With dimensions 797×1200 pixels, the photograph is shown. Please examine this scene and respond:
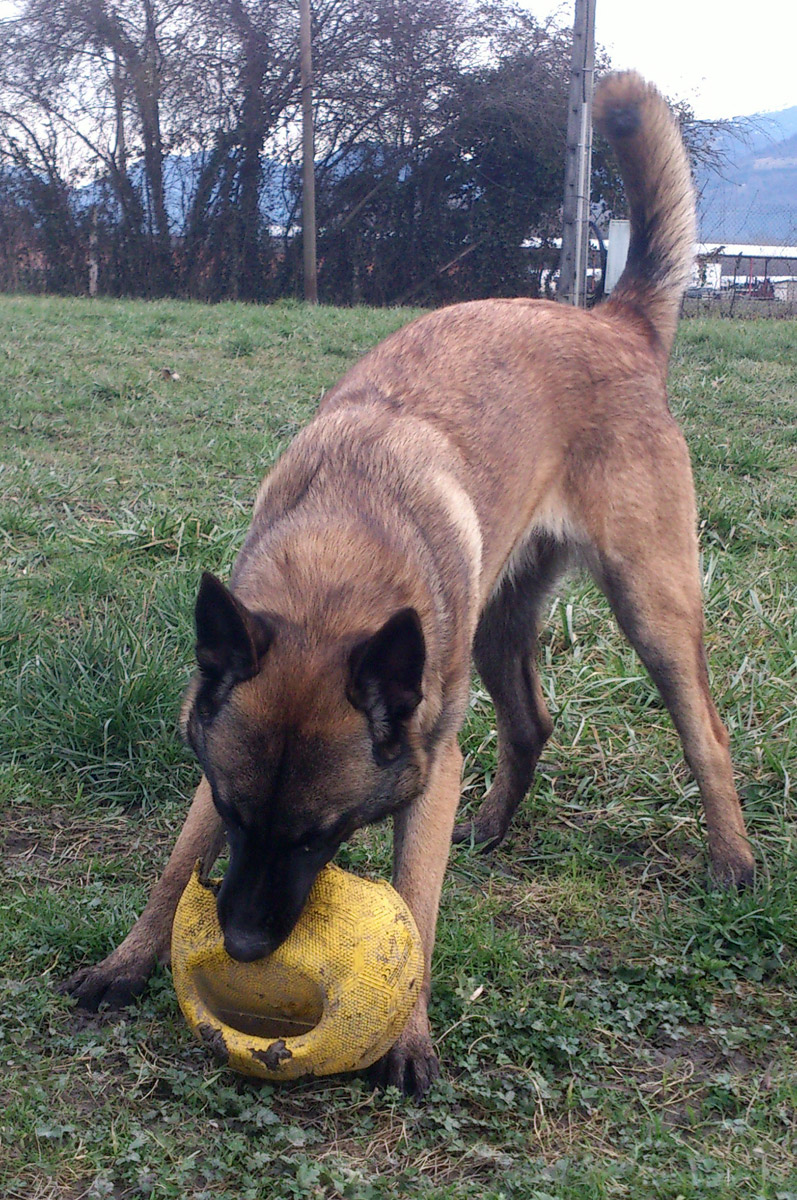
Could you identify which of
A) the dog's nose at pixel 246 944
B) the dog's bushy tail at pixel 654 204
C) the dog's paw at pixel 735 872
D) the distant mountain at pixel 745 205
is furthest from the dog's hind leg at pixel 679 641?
the distant mountain at pixel 745 205

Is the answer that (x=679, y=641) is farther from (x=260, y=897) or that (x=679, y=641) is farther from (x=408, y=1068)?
(x=260, y=897)

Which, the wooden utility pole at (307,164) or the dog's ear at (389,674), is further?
the wooden utility pole at (307,164)

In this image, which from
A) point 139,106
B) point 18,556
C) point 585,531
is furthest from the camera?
point 139,106

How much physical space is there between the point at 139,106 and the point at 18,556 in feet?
52.6

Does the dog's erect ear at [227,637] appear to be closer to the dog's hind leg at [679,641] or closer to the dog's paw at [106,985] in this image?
the dog's paw at [106,985]

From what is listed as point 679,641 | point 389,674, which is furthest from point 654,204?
point 389,674

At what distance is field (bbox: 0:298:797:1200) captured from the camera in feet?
7.16

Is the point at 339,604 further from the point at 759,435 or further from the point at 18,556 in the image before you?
the point at 759,435

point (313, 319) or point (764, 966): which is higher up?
point (313, 319)

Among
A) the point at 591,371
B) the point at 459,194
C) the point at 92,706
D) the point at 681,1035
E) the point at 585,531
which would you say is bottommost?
the point at 681,1035

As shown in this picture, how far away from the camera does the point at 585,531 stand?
3391mm

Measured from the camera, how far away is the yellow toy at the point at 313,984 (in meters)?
2.27

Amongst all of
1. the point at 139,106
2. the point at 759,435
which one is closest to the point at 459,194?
the point at 139,106

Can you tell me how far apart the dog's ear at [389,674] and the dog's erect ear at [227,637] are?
20cm
